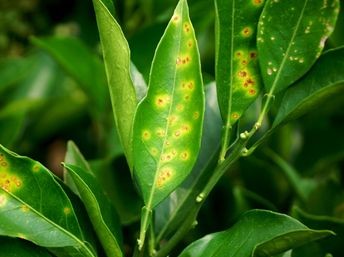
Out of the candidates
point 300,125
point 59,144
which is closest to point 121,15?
point 59,144

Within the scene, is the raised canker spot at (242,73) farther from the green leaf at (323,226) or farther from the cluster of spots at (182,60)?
the green leaf at (323,226)

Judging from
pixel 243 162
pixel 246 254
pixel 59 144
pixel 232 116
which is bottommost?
pixel 59 144

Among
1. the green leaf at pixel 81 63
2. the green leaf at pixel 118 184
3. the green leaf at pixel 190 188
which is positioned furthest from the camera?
the green leaf at pixel 81 63

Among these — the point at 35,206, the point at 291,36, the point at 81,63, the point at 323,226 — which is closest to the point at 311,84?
the point at 291,36

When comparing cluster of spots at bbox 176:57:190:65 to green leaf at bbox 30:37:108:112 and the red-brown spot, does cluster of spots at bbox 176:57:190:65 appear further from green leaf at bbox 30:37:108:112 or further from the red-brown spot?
green leaf at bbox 30:37:108:112

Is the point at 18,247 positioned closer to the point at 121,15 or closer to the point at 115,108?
the point at 115,108

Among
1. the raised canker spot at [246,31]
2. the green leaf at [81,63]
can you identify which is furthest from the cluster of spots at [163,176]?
the green leaf at [81,63]

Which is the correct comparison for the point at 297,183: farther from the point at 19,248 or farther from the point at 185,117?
the point at 19,248
